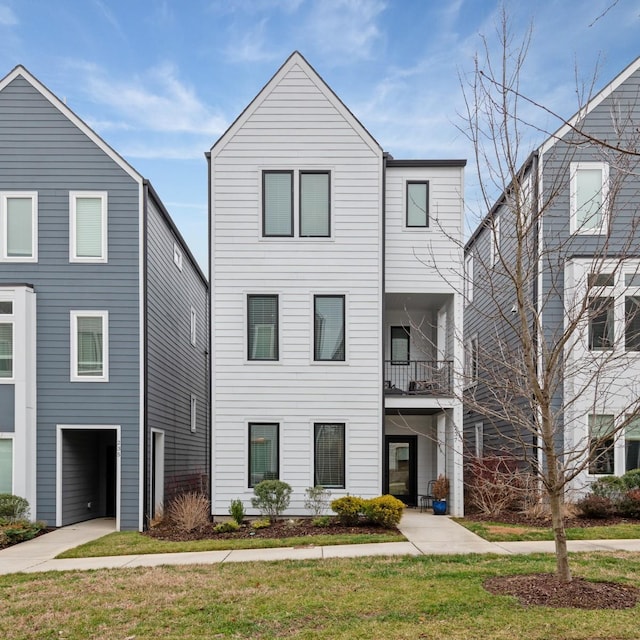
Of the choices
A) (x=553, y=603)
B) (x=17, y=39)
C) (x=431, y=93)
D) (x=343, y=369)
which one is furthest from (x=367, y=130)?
(x=553, y=603)

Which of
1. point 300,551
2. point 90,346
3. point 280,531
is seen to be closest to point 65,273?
point 90,346

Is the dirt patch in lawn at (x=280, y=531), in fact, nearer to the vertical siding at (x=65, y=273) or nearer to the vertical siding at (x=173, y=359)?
the vertical siding at (x=65, y=273)

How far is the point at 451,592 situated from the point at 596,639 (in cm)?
188

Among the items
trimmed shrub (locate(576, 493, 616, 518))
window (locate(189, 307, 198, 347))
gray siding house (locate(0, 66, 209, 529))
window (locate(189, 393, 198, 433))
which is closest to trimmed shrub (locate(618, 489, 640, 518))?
trimmed shrub (locate(576, 493, 616, 518))

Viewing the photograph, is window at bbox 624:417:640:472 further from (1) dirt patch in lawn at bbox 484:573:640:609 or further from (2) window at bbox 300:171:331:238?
(2) window at bbox 300:171:331:238

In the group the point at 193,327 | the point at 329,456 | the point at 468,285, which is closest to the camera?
the point at 329,456

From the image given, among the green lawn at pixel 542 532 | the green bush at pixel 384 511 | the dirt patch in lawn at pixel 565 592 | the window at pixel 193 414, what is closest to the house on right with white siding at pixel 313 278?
the green bush at pixel 384 511

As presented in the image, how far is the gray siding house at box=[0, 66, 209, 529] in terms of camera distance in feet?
46.0

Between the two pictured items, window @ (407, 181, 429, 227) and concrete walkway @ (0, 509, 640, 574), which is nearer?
concrete walkway @ (0, 509, 640, 574)

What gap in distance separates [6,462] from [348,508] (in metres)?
7.62

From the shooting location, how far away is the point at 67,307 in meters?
14.5

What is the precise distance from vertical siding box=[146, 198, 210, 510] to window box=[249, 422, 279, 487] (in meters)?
2.39

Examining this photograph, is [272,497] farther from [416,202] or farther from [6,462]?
[416,202]

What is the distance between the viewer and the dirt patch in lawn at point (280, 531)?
1227 cm
